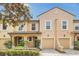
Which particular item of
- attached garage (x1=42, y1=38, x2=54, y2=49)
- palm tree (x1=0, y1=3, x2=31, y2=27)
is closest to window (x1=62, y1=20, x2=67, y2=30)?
attached garage (x1=42, y1=38, x2=54, y2=49)

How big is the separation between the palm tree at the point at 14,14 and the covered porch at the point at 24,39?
25 cm

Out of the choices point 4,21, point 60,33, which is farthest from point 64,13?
point 4,21

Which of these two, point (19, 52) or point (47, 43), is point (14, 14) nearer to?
point (19, 52)

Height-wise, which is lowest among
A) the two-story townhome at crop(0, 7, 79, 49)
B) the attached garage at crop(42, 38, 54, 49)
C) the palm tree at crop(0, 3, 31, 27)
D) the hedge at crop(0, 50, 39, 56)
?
the hedge at crop(0, 50, 39, 56)

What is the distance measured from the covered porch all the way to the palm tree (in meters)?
0.25

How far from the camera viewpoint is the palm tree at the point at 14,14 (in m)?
13.0

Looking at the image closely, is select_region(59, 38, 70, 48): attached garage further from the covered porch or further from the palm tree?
the palm tree

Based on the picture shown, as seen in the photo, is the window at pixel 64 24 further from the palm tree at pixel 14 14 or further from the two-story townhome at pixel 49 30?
the palm tree at pixel 14 14

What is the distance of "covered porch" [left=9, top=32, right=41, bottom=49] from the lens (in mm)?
13014

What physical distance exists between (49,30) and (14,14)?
0.85 meters

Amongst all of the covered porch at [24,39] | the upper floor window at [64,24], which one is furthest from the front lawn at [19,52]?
the upper floor window at [64,24]

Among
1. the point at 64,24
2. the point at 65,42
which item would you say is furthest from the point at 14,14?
the point at 65,42

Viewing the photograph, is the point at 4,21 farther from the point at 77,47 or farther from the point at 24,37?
the point at 77,47

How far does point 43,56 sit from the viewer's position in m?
13.0
